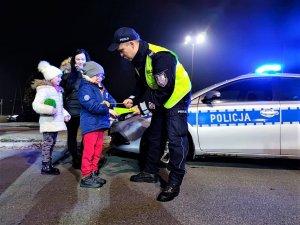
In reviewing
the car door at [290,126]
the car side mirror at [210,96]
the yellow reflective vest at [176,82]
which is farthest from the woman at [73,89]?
the car door at [290,126]

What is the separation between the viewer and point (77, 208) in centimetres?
323

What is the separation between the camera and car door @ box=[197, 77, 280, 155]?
477 centimetres

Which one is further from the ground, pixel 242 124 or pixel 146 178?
pixel 242 124

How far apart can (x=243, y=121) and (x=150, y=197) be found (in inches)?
77.8

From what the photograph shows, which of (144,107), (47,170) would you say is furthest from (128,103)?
(47,170)

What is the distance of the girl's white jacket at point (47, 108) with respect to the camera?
14.1ft

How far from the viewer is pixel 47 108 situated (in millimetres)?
4277

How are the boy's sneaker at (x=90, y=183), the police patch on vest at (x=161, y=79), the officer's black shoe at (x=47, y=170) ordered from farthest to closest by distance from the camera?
the officer's black shoe at (x=47, y=170) → the boy's sneaker at (x=90, y=183) → the police patch on vest at (x=161, y=79)

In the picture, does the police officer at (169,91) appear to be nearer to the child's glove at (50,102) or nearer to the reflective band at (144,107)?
the reflective band at (144,107)

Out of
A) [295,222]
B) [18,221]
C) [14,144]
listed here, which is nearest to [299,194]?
[295,222]

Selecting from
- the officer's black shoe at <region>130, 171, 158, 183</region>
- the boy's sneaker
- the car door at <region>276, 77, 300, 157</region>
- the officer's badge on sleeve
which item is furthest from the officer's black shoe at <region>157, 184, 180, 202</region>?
the car door at <region>276, 77, 300, 157</region>

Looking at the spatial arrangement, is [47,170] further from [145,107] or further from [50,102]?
[145,107]

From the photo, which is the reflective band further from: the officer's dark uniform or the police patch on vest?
the police patch on vest

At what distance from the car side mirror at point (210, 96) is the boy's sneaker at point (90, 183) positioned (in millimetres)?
2006
